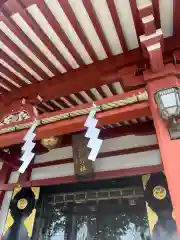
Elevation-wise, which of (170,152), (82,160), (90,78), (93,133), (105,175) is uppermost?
(90,78)

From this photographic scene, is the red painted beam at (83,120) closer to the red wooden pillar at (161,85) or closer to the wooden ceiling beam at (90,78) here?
the red wooden pillar at (161,85)

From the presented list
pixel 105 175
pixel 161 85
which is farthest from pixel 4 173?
pixel 161 85

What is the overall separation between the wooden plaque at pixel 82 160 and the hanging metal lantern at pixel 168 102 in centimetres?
177

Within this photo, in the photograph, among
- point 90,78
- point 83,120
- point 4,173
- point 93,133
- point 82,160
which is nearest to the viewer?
point 93,133

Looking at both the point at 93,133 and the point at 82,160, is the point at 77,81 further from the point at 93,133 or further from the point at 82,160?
the point at 82,160

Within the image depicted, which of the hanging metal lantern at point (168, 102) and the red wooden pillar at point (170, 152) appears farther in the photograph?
the hanging metal lantern at point (168, 102)

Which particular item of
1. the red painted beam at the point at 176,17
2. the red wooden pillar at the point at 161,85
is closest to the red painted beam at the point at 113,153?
the red wooden pillar at the point at 161,85

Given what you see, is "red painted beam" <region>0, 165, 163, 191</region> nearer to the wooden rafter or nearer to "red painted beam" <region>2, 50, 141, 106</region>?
"red painted beam" <region>2, 50, 141, 106</region>

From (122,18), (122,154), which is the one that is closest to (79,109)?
(122,18)

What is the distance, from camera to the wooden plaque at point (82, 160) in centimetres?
367

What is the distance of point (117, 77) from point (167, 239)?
226cm

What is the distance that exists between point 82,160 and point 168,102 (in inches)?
76.7

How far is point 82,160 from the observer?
12.1ft

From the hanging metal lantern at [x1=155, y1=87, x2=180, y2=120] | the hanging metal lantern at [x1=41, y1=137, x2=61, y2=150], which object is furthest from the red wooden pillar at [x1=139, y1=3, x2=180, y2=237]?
the hanging metal lantern at [x1=41, y1=137, x2=61, y2=150]
